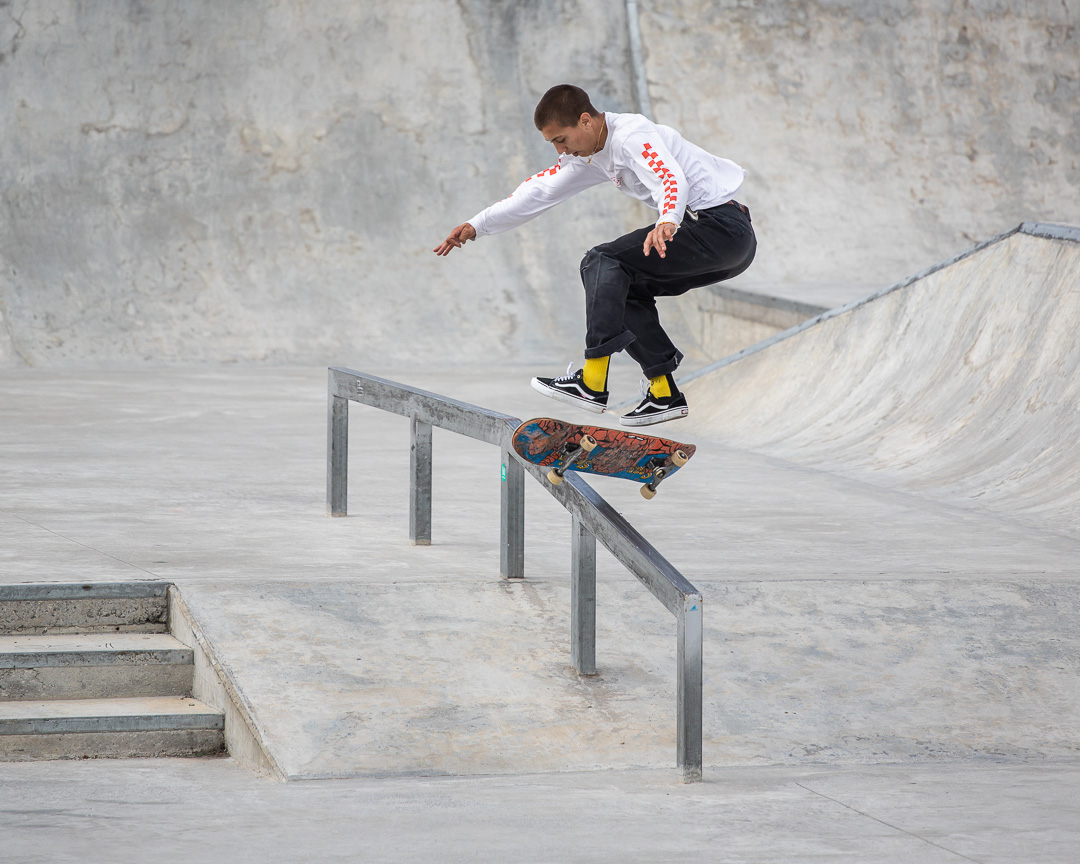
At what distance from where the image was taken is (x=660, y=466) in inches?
191

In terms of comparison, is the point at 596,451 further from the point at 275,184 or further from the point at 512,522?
the point at 275,184

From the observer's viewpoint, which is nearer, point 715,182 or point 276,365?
point 715,182

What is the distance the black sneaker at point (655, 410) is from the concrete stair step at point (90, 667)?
1812 mm

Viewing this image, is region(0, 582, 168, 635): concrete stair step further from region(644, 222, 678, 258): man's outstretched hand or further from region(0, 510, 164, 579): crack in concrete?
Answer: region(644, 222, 678, 258): man's outstretched hand

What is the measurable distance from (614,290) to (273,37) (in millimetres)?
11634

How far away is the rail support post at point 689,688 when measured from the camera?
3.98 m

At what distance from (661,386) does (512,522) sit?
1.03 m

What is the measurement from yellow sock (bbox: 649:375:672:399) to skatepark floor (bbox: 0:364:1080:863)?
0.95 meters

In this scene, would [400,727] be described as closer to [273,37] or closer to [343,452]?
[343,452]

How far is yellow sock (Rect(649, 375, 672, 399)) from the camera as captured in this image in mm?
4789

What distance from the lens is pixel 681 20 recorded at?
15.8m

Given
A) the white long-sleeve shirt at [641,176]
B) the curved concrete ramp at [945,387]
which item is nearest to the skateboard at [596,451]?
the white long-sleeve shirt at [641,176]

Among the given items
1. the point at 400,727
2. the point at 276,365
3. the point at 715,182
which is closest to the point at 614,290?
the point at 715,182

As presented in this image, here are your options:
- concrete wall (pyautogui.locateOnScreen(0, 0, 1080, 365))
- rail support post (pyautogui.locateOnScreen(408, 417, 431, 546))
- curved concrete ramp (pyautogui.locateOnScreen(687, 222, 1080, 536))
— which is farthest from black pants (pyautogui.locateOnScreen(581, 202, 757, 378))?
concrete wall (pyautogui.locateOnScreen(0, 0, 1080, 365))
